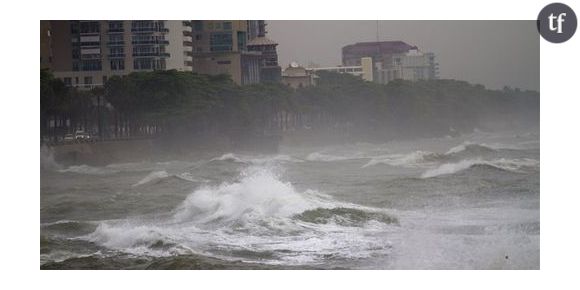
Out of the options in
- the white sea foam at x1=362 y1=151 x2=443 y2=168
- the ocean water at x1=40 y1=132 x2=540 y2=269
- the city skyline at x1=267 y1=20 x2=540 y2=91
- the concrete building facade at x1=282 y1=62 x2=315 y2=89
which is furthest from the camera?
the concrete building facade at x1=282 y1=62 x2=315 y2=89

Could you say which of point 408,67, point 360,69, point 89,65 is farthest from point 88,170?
point 408,67

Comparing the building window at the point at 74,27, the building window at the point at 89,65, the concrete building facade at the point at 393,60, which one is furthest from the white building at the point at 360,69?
the building window at the point at 74,27

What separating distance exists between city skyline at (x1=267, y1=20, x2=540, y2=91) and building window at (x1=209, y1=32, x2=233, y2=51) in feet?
0.95

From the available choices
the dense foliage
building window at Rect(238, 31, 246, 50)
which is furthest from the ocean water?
building window at Rect(238, 31, 246, 50)

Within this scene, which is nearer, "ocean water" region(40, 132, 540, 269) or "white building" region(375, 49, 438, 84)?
"ocean water" region(40, 132, 540, 269)

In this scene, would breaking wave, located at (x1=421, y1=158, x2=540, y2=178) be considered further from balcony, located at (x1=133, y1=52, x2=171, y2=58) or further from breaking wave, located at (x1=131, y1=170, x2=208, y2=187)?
balcony, located at (x1=133, y1=52, x2=171, y2=58)

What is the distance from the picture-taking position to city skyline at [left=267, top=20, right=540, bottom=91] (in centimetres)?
780

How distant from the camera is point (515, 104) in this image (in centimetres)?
800

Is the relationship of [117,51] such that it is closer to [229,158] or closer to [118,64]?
[118,64]

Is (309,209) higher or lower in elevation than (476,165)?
lower

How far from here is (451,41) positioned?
7.92 m
